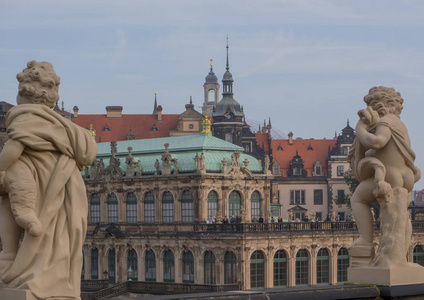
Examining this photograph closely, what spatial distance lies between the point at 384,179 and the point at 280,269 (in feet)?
188

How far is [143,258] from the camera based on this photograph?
7344 cm

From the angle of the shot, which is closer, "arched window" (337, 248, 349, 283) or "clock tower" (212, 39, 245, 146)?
"arched window" (337, 248, 349, 283)

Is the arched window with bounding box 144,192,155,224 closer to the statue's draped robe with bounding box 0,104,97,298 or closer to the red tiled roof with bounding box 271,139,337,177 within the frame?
the red tiled roof with bounding box 271,139,337,177

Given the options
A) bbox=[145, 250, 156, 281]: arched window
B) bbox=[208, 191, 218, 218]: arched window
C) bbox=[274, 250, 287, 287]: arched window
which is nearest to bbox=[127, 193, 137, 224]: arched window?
bbox=[145, 250, 156, 281]: arched window

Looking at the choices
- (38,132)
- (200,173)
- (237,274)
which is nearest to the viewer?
(38,132)

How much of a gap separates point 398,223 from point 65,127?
4.80 meters

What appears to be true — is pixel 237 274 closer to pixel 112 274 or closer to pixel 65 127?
pixel 112 274

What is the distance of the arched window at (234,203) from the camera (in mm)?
74000

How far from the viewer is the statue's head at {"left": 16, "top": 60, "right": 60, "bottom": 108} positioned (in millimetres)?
8914

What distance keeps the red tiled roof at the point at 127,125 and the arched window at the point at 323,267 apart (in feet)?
188

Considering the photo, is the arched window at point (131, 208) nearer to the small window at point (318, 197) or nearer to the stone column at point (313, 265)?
the stone column at point (313, 265)

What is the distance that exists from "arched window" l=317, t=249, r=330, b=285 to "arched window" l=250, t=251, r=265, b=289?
409 cm

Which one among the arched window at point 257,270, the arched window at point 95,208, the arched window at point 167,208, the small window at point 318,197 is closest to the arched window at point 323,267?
the arched window at point 257,270

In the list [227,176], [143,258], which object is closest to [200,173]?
[227,176]
